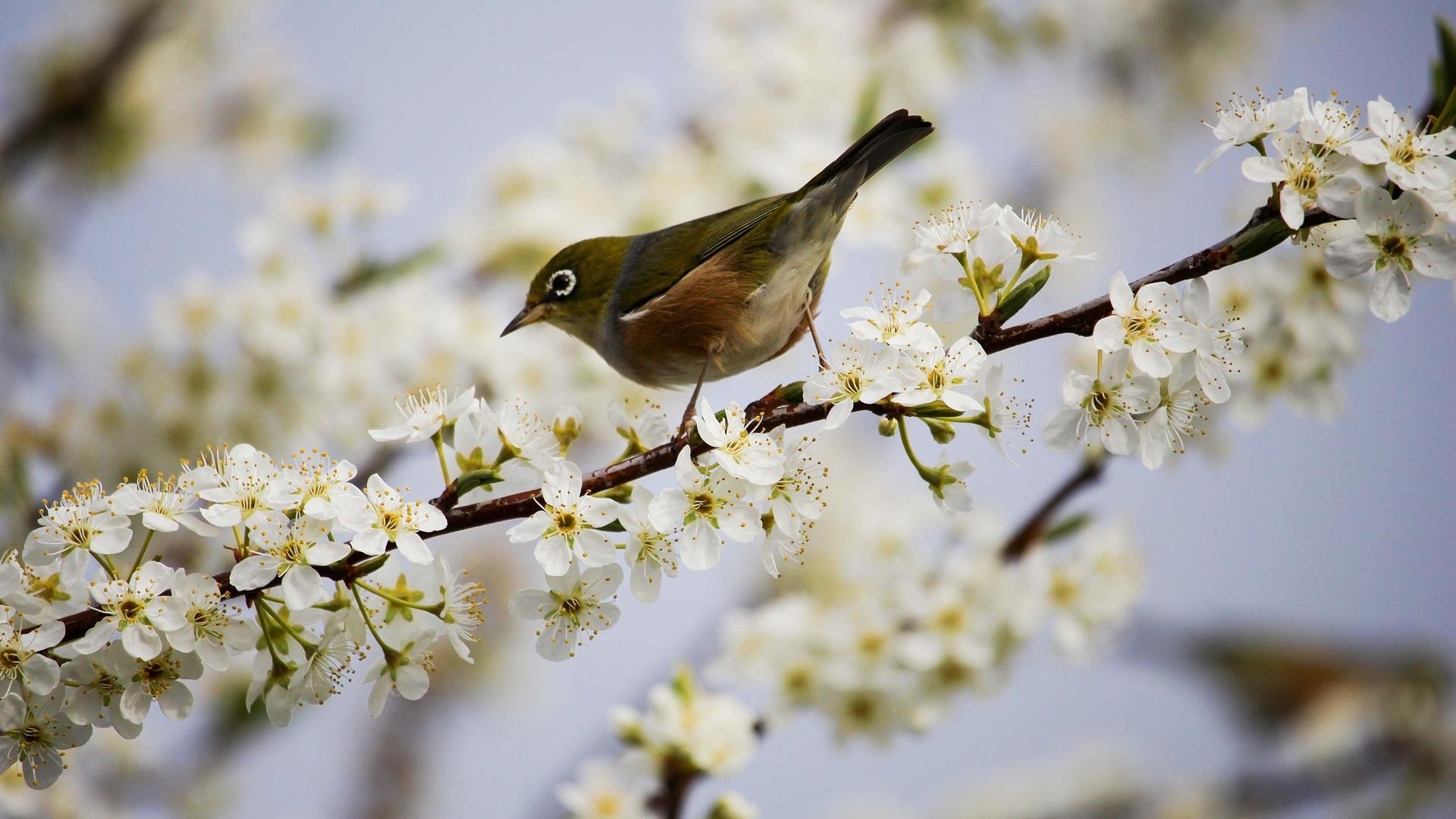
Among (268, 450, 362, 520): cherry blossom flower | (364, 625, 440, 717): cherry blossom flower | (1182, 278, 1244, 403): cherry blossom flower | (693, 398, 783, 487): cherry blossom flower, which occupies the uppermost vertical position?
(1182, 278, 1244, 403): cherry blossom flower

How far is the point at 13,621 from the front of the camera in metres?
1.41

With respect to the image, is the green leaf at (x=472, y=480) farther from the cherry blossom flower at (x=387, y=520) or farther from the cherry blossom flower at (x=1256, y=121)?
the cherry blossom flower at (x=1256, y=121)

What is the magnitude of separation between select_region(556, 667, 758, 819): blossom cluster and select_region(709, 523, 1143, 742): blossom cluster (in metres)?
0.47

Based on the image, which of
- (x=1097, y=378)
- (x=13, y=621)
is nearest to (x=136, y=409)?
(x=13, y=621)

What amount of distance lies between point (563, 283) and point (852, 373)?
4.39ft

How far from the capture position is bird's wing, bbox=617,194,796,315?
218 cm

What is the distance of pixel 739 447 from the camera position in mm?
1458

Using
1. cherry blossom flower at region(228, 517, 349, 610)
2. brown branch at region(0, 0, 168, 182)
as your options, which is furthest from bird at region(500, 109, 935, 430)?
brown branch at region(0, 0, 168, 182)

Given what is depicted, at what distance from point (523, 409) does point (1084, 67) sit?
13.5 ft

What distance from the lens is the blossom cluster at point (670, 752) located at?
2219 millimetres

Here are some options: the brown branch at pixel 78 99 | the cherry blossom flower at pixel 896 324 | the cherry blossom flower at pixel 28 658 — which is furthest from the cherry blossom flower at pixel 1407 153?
the brown branch at pixel 78 99

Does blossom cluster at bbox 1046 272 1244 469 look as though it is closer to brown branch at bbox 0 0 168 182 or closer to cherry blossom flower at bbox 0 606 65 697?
cherry blossom flower at bbox 0 606 65 697

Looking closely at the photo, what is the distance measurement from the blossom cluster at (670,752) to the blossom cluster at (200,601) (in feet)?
2.69

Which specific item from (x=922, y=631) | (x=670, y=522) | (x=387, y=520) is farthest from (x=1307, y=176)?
(x=922, y=631)
